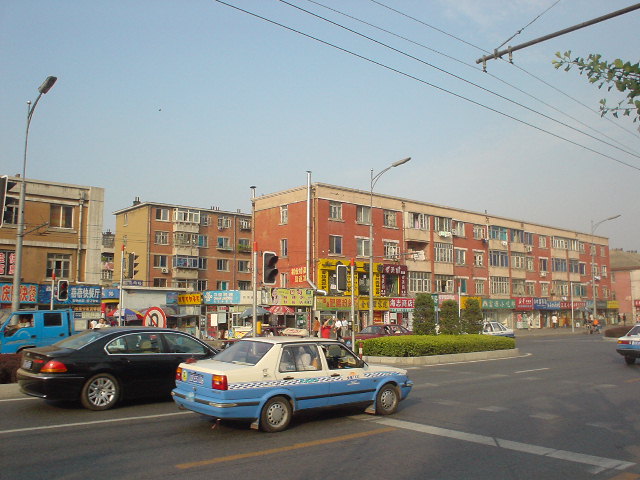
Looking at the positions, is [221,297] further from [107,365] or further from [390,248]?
[107,365]

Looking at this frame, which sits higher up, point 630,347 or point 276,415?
point 630,347

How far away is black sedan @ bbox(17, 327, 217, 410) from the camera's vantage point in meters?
10.1

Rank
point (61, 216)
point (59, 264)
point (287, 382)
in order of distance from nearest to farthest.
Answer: point (287, 382)
point (59, 264)
point (61, 216)

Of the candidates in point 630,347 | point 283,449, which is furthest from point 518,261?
point 283,449

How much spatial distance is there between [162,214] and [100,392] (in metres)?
52.9

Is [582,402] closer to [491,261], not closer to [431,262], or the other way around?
[431,262]

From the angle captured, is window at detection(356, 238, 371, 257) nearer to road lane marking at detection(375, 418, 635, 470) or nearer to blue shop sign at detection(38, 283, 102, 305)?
blue shop sign at detection(38, 283, 102, 305)

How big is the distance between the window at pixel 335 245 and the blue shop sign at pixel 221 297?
8.73 m

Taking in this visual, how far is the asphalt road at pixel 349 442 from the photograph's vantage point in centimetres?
689

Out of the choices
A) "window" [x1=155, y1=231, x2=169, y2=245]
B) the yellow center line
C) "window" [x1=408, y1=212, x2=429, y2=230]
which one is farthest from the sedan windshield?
"window" [x1=155, y1=231, x2=169, y2=245]

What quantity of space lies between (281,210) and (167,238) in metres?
15.9

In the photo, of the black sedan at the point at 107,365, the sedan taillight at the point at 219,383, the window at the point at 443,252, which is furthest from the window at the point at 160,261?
the sedan taillight at the point at 219,383

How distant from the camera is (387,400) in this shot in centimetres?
1054

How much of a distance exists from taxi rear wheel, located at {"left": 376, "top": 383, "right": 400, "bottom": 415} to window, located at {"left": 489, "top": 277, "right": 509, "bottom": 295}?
5783 cm
